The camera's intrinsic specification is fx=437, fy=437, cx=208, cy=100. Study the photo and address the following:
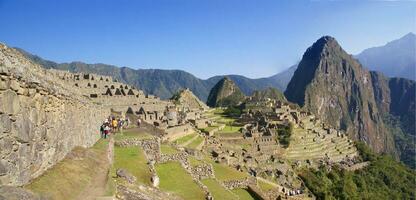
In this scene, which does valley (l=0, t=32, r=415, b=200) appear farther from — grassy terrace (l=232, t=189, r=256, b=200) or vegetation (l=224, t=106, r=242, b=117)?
vegetation (l=224, t=106, r=242, b=117)

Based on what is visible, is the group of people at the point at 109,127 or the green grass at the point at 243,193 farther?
the green grass at the point at 243,193

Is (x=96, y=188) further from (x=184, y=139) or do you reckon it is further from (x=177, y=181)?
(x=184, y=139)

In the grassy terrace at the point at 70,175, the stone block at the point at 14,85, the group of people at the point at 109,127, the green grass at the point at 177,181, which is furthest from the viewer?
the group of people at the point at 109,127

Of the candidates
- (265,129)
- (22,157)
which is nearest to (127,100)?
(265,129)

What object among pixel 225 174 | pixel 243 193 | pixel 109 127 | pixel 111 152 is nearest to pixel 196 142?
pixel 225 174

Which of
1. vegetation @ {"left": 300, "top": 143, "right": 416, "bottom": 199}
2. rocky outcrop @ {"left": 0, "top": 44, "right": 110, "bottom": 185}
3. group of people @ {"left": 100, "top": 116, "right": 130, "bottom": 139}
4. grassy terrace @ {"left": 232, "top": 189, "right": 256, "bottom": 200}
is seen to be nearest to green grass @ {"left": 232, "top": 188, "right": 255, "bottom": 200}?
grassy terrace @ {"left": 232, "top": 189, "right": 256, "bottom": 200}

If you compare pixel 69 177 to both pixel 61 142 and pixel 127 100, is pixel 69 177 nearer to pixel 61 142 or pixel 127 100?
pixel 61 142

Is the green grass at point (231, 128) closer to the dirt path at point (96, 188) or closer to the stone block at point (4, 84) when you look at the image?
the dirt path at point (96, 188)

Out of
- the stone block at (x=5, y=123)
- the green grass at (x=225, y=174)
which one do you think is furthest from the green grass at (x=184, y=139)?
the stone block at (x=5, y=123)
